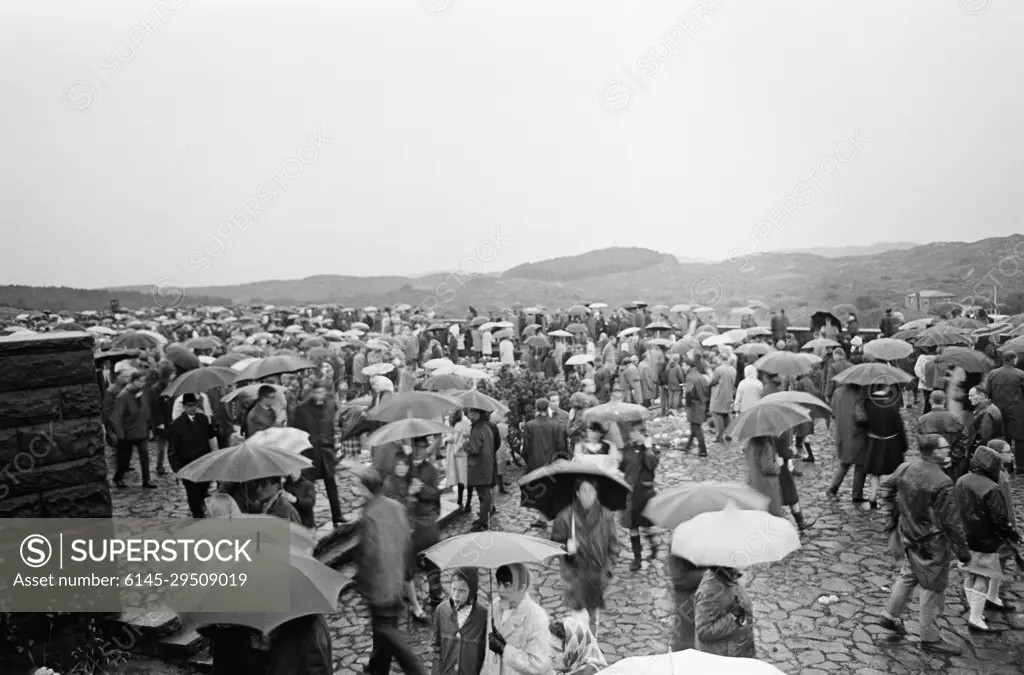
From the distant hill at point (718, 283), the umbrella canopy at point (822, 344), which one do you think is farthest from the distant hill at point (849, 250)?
the umbrella canopy at point (822, 344)

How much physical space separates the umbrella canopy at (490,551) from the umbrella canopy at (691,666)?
1381 mm

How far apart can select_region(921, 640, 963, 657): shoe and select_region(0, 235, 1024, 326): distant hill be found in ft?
88.9

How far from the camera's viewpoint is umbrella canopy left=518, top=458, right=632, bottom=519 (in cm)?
559

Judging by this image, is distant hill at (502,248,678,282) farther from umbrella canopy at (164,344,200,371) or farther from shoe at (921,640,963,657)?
shoe at (921,640,963,657)

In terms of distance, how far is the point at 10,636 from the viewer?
4977 mm

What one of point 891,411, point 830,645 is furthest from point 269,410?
point 891,411

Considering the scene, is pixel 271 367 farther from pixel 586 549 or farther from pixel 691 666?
pixel 691 666

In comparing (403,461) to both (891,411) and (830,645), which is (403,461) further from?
(891,411)

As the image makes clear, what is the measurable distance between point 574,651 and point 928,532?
327 cm

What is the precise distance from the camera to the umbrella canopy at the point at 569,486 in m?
5.59

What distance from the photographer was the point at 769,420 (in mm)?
7070

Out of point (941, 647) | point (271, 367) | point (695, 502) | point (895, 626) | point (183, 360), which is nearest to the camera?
point (695, 502)

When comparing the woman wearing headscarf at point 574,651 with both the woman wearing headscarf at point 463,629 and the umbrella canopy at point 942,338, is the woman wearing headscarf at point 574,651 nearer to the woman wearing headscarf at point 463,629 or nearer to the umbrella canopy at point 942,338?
the woman wearing headscarf at point 463,629

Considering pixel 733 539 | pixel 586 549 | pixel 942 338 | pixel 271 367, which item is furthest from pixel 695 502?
pixel 942 338
